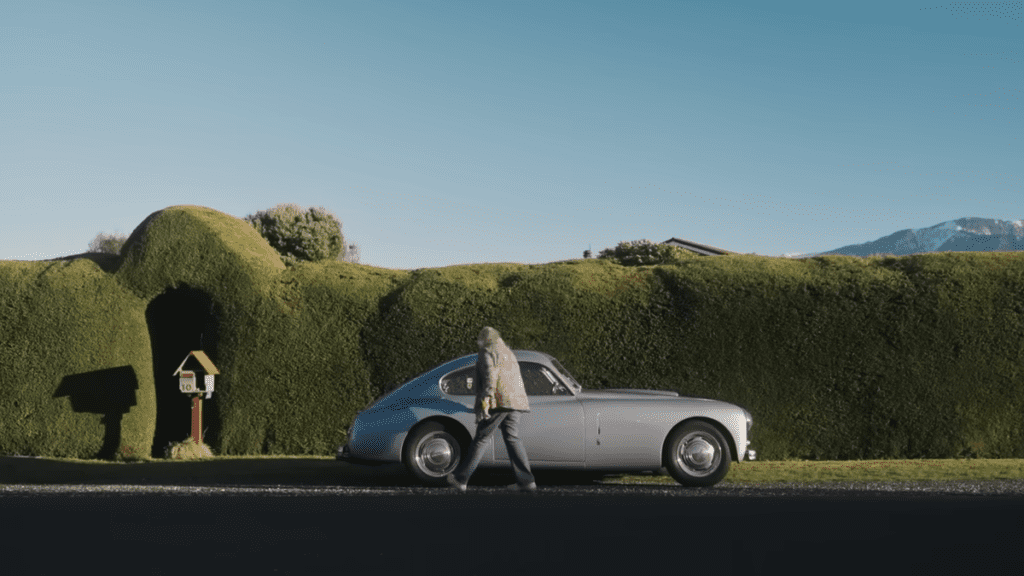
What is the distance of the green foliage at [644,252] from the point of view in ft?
57.8

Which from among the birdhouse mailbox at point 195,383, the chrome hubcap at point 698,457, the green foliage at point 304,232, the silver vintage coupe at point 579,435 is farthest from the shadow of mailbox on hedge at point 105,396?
the green foliage at point 304,232

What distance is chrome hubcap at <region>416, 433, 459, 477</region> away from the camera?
9.45 meters

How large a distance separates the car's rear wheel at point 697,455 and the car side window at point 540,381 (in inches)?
47.7

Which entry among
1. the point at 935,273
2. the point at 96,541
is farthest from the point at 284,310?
the point at 935,273

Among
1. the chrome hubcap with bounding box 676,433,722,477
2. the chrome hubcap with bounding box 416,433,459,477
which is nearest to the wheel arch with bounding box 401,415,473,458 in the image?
the chrome hubcap with bounding box 416,433,459,477

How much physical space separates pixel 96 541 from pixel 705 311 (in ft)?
28.8

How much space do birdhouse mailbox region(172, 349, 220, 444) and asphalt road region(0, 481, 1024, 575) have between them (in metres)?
4.18

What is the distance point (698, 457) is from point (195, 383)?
7.59 metres

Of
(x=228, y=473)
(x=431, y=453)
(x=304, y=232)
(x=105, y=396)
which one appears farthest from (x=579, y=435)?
(x=304, y=232)

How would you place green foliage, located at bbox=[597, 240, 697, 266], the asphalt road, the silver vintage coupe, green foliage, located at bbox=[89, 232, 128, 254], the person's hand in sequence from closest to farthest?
the asphalt road < the person's hand < the silver vintage coupe < green foliage, located at bbox=[597, 240, 697, 266] < green foliage, located at bbox=[89, 232, 128, 254]

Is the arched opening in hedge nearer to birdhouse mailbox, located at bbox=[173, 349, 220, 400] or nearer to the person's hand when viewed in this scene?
birdhouse mailbox, located at bbox=[173, 349, 220, 400]

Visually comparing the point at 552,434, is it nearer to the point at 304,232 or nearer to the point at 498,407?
the point at 498,407

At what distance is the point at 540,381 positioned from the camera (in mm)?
9719

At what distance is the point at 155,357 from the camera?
47.0ft
